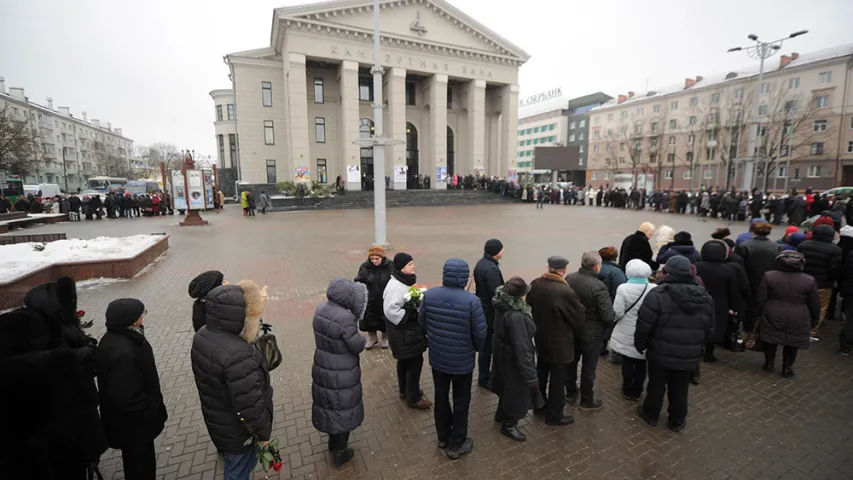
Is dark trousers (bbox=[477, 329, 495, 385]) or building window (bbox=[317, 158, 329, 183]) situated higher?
building window (bbox=[317, 158, 329, 183])

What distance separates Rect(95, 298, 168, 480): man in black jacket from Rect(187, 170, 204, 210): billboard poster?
2110 cm

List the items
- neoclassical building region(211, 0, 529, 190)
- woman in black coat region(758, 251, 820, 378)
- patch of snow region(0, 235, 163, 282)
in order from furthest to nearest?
1. neoclassical building region(211, 0, 529, 190)
2. patch of snow region(0, 235, 163, 282)
3. woman in black coat region(758, 251, 820, 378)

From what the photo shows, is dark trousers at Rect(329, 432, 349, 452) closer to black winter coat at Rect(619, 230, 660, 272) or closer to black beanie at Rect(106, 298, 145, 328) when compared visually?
black beanie at Rect(106, 298, 145, 328)

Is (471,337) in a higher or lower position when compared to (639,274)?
lower

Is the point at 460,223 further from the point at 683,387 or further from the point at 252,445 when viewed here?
the point at 252,445

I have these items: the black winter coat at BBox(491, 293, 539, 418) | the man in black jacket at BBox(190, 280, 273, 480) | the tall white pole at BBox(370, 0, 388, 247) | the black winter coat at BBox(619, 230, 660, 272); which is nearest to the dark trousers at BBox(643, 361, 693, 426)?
the black winter coat at BBox(491, 293, 539, 418)

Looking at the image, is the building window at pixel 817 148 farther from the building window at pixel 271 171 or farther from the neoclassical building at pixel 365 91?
the building window at pixel 271 171

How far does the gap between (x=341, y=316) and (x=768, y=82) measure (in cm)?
5977

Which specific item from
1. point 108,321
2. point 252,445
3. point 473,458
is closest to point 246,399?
point 252,445

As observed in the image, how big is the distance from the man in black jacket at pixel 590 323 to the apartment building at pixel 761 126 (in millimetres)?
33654

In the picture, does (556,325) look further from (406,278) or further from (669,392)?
(406,278)

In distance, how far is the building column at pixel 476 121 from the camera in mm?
39541

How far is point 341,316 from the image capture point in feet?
10.2

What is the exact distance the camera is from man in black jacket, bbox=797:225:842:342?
5777 mm
